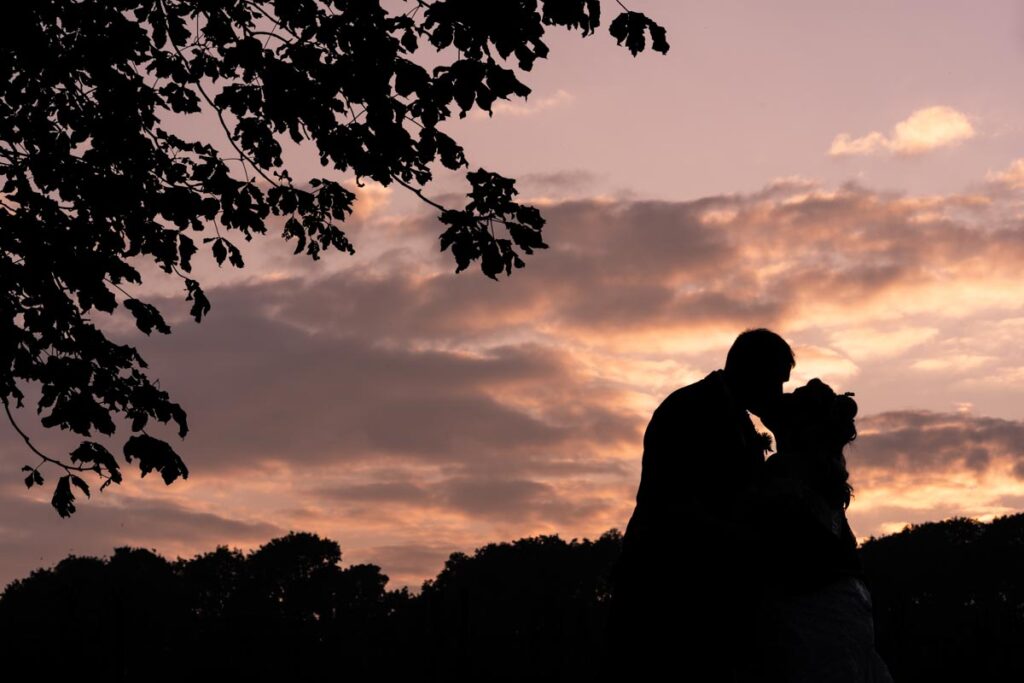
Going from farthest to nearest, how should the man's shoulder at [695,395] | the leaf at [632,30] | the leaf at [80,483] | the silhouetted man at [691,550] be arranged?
the leaf at [80,483]
the leaf at [632,30]
the man's shoulder at [695,395]
the silhouetted man at [691,550]

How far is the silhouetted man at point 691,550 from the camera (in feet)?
19.0

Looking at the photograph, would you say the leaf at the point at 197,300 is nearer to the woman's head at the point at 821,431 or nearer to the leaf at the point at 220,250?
the leaf at the point at 220,250

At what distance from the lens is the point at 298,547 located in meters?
86.2

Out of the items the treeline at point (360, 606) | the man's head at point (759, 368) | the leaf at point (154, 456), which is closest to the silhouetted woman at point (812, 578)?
the man's head at point (759, 368)

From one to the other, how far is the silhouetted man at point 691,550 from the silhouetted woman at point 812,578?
0.10 m

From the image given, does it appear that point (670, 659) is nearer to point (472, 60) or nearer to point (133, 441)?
point (472, 60)

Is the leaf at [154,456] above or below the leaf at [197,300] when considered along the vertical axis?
below

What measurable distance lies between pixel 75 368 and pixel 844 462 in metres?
6.89

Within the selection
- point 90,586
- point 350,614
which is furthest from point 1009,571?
point 90,586

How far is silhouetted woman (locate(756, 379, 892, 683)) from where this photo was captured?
588 centimetres

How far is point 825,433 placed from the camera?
6309mm

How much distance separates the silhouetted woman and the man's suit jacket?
5.8 inches

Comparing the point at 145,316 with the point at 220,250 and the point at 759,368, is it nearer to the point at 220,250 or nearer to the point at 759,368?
the point at 220,250

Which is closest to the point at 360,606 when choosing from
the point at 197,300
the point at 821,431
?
the point at 197,300
